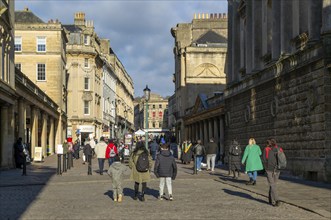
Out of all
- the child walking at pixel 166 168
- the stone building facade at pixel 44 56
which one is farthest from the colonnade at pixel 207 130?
the child walking at pixel 166 168

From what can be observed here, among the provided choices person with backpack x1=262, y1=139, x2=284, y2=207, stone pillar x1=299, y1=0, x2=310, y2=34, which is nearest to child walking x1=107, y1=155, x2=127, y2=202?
person with backpack x1=262, y1=139, x2=284, y2=207

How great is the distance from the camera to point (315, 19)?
2345cm

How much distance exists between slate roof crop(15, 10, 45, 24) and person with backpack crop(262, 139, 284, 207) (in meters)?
49.4

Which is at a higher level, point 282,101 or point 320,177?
point 282,101

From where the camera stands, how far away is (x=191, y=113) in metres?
65.2

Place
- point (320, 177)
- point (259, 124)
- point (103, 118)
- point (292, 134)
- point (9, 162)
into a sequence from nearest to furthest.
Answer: point (320, 177) < point (292, 134) < point (259, 124) < point (9, 162) < point (103, 118)

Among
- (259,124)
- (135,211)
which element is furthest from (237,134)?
(135,211)

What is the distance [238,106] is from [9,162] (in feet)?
46.0

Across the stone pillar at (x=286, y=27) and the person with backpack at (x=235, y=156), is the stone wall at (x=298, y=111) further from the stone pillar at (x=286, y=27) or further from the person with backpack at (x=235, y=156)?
the person with backpack at (x=235, y=156)

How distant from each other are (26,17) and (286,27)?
40.1 metres

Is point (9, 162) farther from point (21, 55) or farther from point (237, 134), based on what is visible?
point (21, 55)

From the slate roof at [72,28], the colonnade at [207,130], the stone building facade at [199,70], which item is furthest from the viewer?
the slate roof at [72,28]

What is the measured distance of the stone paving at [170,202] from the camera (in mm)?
12242

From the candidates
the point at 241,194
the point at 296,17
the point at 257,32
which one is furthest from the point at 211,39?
the point at 241,194
